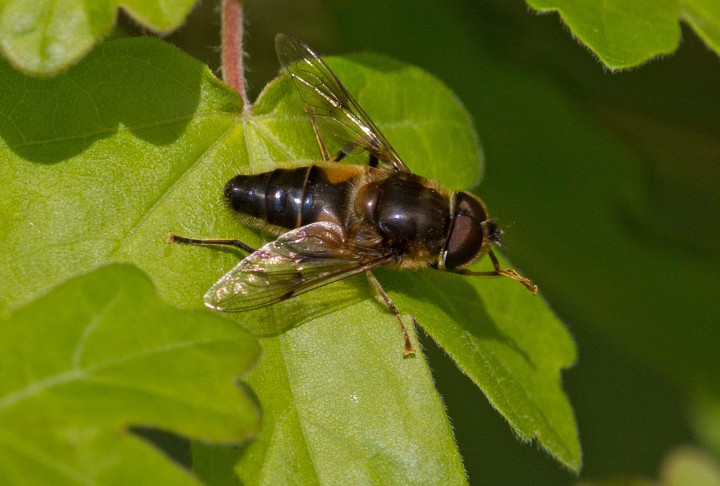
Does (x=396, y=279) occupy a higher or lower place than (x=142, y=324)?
lower

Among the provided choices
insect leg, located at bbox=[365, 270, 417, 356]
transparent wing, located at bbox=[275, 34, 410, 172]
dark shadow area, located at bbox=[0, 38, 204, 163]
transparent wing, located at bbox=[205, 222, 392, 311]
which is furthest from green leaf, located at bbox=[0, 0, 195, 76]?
insect leg, located at bbox=[365, 270, 417, 356]

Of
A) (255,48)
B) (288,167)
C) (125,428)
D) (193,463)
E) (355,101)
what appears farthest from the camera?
(255,48)

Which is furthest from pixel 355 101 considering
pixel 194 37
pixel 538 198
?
pixel 538 198

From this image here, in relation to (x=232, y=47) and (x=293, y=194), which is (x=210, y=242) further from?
(x=232, y=47)

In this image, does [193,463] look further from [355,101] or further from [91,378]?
[355,101]

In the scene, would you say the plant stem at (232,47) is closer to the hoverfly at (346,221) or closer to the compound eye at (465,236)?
the hoverfly at (346,221)

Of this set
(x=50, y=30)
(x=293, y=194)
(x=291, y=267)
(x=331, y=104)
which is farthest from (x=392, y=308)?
(x=50, y=30)
